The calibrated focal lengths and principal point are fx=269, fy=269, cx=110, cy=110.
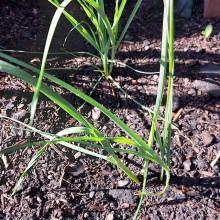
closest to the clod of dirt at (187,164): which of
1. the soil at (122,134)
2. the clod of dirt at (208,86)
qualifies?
the soil at (122,134)

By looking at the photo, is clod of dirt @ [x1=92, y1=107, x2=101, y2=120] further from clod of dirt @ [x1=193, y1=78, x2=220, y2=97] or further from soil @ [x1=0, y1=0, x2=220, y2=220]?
clod of dirt @ [x1=193, y1=78, x2=220, y2=97]

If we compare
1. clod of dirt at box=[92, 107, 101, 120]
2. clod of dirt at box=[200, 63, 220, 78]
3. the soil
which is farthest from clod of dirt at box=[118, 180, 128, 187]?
clod of dirt at box=[200, 63, 220, 78]

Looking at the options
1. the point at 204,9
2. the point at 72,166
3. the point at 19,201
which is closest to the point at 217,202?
the point at 72,166

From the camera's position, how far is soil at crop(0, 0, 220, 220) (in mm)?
889

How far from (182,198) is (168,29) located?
56 cm

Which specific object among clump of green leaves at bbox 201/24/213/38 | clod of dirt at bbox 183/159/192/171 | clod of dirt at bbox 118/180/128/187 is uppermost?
clump of green leaves at bbox 201/24/213/38

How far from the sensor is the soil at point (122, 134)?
→ 0.89 m

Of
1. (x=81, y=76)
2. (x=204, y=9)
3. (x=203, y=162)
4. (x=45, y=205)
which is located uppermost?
(x=204, y=9)

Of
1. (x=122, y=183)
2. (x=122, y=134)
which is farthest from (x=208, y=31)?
(x=122, y=183)

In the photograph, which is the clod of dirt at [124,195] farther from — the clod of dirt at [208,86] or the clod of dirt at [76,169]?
the clod of dirt at [208,86]

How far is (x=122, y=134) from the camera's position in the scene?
1027 millimetres

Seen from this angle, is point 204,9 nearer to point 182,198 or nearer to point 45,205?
point 182,198

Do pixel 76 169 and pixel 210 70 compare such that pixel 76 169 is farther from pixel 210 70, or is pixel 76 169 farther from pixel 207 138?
pixel 210 70

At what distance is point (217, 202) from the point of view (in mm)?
873
